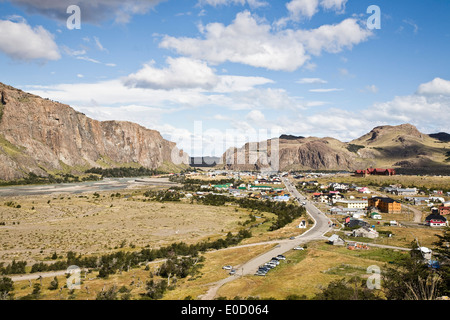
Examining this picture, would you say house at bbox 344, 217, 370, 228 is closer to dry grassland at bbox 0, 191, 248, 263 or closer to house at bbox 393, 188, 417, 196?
dry grassland at bbox 0, 191, 248, 263

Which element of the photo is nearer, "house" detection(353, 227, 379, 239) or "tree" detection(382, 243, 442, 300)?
"tree" detection(382, 243, 442, 300)

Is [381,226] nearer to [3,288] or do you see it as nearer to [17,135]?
[3,288]

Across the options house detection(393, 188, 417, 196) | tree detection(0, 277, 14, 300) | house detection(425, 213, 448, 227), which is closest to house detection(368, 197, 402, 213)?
house detection(425, 213, 448, 227)

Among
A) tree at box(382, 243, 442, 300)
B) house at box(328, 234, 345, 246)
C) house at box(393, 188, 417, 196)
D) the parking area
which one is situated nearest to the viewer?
tree at box(382, 243, 442, 300)

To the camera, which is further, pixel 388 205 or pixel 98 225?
pixel 388 205

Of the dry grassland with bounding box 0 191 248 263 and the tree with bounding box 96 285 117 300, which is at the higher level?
the tree with bounding box 96 285 117 300

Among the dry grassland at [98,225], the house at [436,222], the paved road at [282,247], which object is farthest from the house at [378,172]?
the house at [436,222]

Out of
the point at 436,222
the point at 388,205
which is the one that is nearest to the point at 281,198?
the point at 388,205

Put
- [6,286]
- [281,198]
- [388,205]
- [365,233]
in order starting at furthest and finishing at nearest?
[281,198] < [388,205] < [365,233] < [6,286]

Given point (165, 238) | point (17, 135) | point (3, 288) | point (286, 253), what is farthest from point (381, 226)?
point (17, 135)

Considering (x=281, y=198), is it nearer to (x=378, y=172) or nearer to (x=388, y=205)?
(x=388, y=205)
